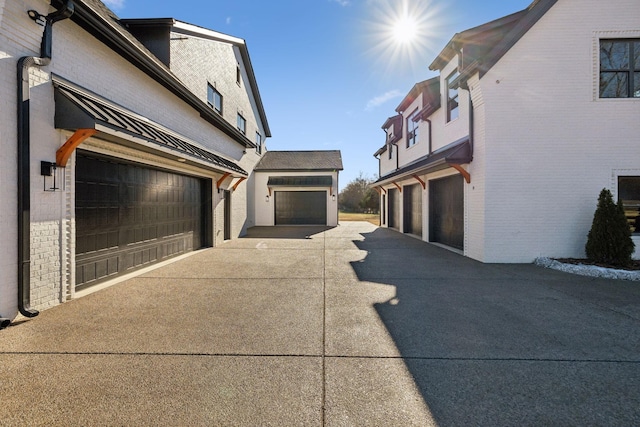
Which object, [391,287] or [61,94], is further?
[391,287]

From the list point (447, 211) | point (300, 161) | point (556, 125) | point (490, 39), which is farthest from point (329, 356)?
point (300, 161)

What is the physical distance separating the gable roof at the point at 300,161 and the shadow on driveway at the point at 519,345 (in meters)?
15.3

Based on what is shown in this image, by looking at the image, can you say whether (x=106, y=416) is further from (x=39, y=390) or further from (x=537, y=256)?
(x=537, y=256)

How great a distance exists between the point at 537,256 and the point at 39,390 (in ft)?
34.4

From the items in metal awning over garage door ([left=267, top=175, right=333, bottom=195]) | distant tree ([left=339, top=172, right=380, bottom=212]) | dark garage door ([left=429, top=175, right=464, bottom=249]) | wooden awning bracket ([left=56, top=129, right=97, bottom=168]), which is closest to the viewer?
wooden awning bracket ([left=56, top=129, right=97, bottom=168])

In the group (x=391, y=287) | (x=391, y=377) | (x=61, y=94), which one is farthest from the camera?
(x=391, y=287)

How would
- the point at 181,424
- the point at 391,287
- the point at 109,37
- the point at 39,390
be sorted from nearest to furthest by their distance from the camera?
the point at 181,424 < the point at 39,390 < the point at 109,37 < the point at 391,287

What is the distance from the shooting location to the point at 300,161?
2241 cm

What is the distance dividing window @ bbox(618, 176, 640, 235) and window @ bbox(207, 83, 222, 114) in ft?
46.7

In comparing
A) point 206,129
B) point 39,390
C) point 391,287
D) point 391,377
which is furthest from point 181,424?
point 206,129

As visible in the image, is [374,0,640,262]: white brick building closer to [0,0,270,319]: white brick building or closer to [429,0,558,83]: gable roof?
[429,0,558,83]: gable roof

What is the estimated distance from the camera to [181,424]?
2.25 meters

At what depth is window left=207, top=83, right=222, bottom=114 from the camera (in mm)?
11781

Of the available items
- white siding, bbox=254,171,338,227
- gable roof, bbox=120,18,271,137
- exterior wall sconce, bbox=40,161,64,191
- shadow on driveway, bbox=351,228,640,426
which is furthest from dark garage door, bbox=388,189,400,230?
exterior wall sconce, bbox=40,161,64,191
